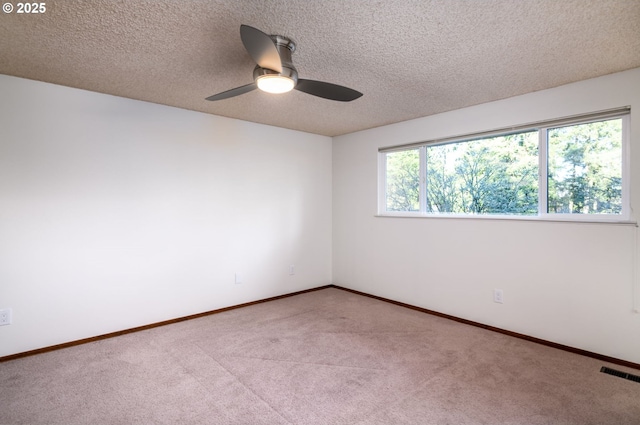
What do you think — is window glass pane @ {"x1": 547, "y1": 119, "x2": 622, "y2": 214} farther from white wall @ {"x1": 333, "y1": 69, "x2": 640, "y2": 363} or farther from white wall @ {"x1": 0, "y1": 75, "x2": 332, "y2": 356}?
white wall @ {"x1": 0, "y1": 75, "x2": 332, "y2": 356}

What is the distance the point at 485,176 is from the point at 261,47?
2.72 m

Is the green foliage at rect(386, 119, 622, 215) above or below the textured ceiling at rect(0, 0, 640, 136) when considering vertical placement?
below

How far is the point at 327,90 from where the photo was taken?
2221 millimetres

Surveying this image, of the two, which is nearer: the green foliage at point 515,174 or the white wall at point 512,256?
the white wall at point 512,256

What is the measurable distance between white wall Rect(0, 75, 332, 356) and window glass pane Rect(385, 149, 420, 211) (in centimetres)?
131

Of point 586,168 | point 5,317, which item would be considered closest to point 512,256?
point 586,168

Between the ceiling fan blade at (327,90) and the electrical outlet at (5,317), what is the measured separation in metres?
2.88

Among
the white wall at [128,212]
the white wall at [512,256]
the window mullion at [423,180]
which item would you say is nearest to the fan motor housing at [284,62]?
the white wall at [128,212]

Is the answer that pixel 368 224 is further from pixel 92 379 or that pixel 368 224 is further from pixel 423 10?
pixel 92 379

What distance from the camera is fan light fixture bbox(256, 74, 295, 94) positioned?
1.94m

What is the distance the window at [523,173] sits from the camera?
266 cm

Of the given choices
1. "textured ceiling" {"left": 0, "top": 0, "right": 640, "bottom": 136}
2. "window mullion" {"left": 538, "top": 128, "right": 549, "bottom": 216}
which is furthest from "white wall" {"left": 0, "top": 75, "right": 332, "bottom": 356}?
"window mullion" {"left": 538, "top": 128, "right": 549, "bottom": 216}

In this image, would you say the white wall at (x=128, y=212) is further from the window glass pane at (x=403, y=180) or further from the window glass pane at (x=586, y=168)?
the window glass pane at (x=586, y=168)

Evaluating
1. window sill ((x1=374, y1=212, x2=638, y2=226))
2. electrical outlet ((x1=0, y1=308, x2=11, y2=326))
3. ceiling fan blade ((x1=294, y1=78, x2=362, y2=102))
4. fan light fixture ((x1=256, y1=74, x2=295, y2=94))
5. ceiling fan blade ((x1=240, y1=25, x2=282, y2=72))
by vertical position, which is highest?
ceiling fan blade ((x1=240, y1=25, x2=282, y2=72))
